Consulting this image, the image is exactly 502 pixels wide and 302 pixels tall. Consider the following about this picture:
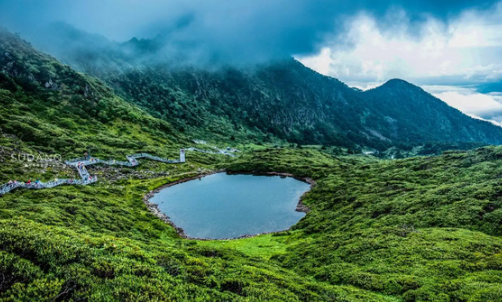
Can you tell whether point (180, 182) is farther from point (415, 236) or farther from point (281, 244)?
point (415, 236)

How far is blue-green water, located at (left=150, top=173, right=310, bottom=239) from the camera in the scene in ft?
212

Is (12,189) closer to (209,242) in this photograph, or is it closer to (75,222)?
(75,222)

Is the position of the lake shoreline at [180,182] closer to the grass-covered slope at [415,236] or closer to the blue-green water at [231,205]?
the blue-green water at [231,205]

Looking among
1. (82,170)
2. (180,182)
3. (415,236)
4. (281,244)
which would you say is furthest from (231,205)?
(415,236)

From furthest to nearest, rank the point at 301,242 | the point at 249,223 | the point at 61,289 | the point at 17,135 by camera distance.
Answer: the point at 17,135 → the point at 249,223 → the point at 301,242 → the point at 61,289

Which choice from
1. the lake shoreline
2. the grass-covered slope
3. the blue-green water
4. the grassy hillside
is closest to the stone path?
the grassy hillside

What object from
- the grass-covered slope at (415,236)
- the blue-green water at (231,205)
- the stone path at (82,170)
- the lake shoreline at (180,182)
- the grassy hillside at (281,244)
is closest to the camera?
the grassy hillside at (281,244)

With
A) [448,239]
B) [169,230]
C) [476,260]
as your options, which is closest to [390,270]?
[476,260]

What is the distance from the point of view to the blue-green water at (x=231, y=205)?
2539 inches

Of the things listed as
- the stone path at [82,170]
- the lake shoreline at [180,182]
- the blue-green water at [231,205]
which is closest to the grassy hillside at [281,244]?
the lake shoreline at [180,182]

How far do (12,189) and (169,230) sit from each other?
31203mm

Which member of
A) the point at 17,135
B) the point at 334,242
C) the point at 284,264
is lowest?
the point at 284,264

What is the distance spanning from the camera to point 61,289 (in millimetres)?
16953

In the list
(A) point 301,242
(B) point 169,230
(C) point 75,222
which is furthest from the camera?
(B) point 169,230
